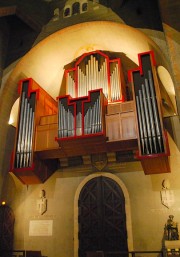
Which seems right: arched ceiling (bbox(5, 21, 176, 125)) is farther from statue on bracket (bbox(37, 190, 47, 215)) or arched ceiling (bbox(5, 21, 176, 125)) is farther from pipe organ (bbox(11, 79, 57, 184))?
statue on bracket (bbox(37, 190, 47, 215))

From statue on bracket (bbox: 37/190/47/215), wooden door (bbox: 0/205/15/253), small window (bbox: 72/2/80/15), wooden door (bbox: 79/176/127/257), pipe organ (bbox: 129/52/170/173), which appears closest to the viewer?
pipe organ (bbox: 129/52/170/173)

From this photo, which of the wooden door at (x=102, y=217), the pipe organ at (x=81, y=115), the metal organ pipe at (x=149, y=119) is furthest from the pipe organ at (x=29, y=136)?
the metal organ pipe at (x=149, y=119)

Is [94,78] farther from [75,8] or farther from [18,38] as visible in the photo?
[18,38]

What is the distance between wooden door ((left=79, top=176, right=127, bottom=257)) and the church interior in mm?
31

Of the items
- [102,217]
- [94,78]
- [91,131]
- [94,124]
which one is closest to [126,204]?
[102,217]

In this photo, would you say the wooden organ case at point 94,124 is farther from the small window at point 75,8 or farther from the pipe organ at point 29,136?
the small window at point 75,8

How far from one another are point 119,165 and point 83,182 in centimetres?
139

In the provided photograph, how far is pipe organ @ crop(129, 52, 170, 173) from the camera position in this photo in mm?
7148

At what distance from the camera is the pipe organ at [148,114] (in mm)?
7148

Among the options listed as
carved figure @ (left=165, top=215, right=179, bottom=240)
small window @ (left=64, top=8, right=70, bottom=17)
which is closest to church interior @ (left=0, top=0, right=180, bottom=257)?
carved figure @ (left=165, top=215, right=179, bottom=240)

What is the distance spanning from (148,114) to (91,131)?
1.78m

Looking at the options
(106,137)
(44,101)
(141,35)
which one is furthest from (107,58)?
(106,137)

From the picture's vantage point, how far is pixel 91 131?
7.72m

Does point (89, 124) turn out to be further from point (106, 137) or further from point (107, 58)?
point (107, 58)
